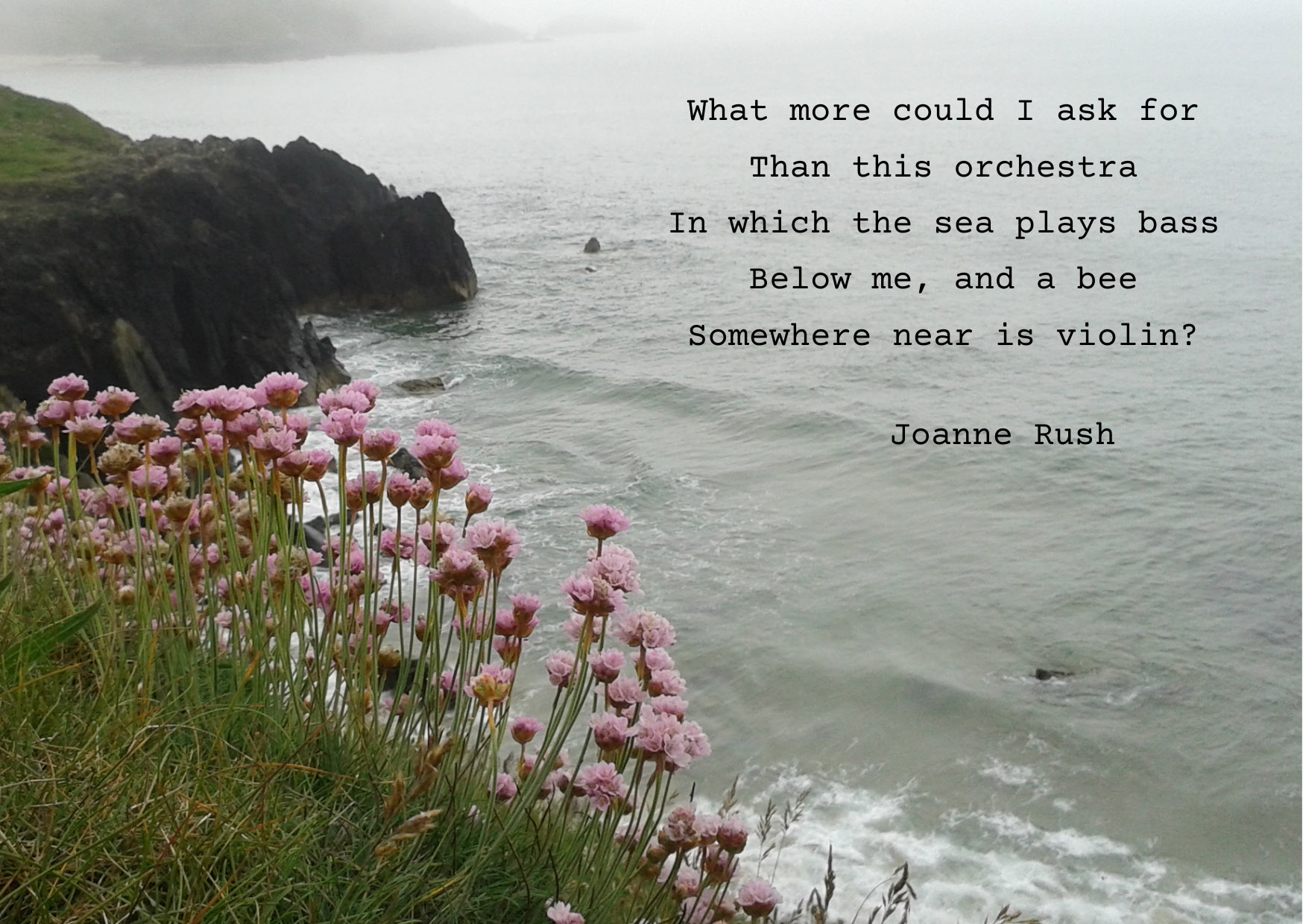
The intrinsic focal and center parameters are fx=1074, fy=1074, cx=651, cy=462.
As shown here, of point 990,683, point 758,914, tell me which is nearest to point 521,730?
point 758,914

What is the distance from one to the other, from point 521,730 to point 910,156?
65.5 m

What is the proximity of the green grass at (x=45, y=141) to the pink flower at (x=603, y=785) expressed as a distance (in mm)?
20752

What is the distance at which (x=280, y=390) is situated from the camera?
297cm

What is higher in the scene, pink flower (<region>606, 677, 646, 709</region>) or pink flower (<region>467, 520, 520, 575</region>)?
pink flower (<region>467, 520, 520, 575</region>)

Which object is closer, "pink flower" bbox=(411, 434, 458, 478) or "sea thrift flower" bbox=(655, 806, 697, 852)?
"sea thrift flower" bbox=(655, 806, 697, 852)

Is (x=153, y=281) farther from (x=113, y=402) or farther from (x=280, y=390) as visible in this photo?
(x=280, y=390)

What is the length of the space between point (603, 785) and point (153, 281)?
1789cm

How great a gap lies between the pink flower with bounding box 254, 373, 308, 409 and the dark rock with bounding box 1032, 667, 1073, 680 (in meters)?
9.58

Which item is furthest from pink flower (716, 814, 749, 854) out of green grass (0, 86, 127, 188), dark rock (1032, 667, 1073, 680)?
green grass (0, 86, 127, 188)

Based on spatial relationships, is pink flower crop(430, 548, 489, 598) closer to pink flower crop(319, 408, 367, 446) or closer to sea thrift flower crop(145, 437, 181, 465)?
pink flower crop(319, 408, 367, 446)

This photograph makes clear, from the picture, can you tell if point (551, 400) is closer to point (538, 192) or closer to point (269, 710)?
point (269, 710)

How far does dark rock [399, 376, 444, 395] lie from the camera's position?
72.9 ft

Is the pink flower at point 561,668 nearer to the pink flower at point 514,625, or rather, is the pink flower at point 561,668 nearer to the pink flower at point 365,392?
the pink flower at point 514,625

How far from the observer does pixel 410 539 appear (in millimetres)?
3432
